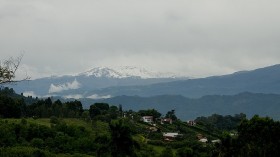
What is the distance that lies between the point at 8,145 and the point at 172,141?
39.4m

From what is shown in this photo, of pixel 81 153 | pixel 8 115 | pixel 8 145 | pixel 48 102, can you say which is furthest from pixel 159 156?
pixel 48 102

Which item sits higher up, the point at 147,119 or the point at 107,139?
the point at 147,119

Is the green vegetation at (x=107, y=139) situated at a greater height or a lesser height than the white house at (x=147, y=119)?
lesser

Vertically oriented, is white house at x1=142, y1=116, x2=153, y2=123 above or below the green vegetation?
above

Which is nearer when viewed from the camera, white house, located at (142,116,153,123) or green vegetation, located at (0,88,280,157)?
green vegetation, located at (0,88,280,157)

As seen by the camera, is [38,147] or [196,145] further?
[196,145]

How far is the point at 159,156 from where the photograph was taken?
8400 centimetres

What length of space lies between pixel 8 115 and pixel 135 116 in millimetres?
38737

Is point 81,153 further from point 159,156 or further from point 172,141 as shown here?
point 172,141

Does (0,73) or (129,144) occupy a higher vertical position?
(0,73)

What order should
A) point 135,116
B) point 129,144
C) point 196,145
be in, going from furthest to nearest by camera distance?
point 135,116 → point 196,145 → point 129,144

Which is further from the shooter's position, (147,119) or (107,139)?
(147,119)

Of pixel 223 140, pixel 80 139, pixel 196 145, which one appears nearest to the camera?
pixel 223 140

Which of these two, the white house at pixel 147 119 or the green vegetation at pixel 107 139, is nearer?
the green vegetation at pixel 107 139
